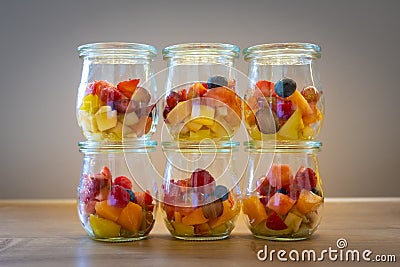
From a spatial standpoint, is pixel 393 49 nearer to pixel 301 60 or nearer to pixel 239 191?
pixel 301 60

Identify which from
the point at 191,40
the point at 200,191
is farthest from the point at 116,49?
the point at 191,40

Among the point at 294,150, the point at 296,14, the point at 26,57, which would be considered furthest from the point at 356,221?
the point at 26,57

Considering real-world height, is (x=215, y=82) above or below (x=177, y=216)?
above

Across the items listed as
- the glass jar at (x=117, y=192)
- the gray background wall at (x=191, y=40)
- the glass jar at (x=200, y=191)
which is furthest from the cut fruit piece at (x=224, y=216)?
the gray background wall at (x=191, y=40)

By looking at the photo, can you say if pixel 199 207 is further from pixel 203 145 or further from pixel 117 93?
pixel 117 93

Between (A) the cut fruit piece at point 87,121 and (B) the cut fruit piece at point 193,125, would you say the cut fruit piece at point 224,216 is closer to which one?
(B) the cut fruit piece at point 193,125

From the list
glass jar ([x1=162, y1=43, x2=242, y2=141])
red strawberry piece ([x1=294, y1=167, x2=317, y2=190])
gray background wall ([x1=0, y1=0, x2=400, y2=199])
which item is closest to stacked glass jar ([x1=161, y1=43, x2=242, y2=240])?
glass jar ([x1=162, y1=43, x2=242, y2=141])
